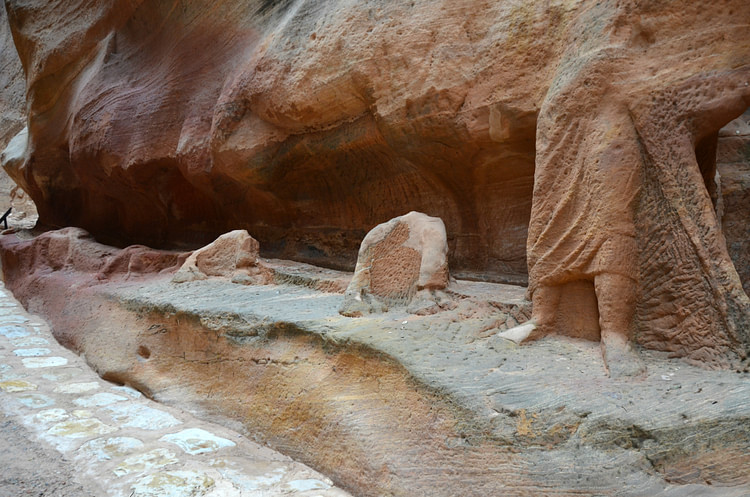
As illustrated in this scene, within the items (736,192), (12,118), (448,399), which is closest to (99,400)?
(448,399)

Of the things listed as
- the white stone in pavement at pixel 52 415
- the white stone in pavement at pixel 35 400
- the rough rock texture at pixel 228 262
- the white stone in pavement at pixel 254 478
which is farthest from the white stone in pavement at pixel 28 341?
the white stone in pavement at pixel 254 478

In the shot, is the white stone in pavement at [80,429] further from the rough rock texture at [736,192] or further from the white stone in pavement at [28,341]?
the rough rock texture at [736,192]

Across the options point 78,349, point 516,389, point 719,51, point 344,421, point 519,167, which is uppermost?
point 719,51

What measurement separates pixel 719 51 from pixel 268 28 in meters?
4.32

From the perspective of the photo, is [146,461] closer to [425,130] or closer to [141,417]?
[141,417]

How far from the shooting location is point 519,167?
4320 mm

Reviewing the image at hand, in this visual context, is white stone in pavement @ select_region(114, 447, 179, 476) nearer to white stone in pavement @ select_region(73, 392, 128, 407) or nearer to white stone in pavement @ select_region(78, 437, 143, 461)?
white stone in pavement @ select_region(78, 437, 143, 461)

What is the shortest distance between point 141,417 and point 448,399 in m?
2.17

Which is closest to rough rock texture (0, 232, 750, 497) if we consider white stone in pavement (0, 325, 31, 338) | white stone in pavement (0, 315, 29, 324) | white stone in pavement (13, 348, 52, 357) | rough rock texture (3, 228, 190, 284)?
white stone in pavement (13, 348, 52, 357)

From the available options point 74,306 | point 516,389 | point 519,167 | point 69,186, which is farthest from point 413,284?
point 69,186

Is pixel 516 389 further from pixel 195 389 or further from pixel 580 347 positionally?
pixel 195 389

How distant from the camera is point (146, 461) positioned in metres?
3.02

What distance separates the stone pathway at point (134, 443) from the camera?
109 inches

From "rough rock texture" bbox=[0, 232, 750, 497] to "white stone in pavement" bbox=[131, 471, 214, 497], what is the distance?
49cm
